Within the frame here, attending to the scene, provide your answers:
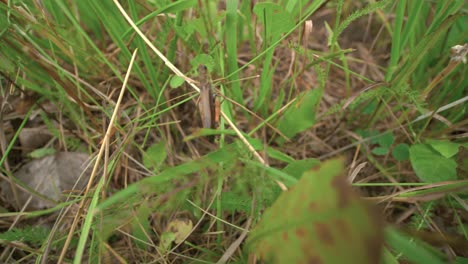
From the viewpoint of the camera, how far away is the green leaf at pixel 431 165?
845 millimetres

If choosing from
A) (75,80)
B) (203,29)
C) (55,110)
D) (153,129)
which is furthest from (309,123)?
(55,110)

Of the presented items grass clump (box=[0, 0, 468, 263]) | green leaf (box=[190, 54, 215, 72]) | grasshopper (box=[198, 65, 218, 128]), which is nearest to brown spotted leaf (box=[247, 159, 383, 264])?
grass clump (box=[0, 0, 468, 263])

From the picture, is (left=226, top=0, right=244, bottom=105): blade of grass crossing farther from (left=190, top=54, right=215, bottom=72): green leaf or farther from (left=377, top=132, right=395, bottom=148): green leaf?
(left=377, top=132, right=395, bottom=148): green leaf

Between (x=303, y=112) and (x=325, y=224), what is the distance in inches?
19.3

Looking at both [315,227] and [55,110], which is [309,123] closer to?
[315,227]

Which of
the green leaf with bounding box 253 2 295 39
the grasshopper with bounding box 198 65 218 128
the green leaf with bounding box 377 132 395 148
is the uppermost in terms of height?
the green leaf with bounding box 253 2 295 39

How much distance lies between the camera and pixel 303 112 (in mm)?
923

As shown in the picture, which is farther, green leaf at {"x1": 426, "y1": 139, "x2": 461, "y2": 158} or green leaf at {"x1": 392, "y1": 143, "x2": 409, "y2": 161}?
green leaf at {"x1": 392, "y1": 143, "x2": 409, "y2": 161}

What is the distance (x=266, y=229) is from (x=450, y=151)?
57 centimetres

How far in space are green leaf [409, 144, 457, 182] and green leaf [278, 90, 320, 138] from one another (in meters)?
0.29

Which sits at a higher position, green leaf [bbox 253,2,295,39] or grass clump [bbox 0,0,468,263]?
green leaf [bbox 253,2,295,39]

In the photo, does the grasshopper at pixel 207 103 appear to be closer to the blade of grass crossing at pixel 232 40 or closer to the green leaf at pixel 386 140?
the blade of grass crossing at pixel 232 40

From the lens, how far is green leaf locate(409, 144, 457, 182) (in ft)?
2.77

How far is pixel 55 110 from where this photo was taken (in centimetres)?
116
